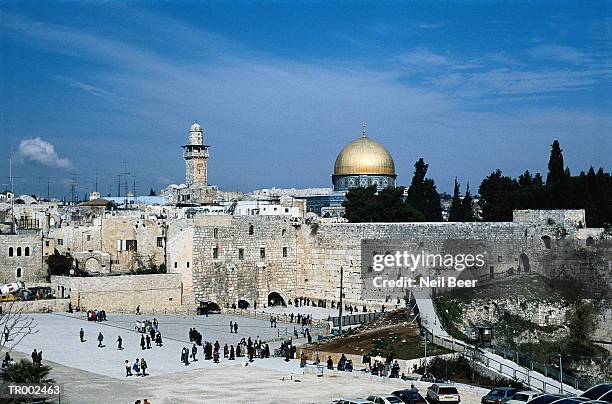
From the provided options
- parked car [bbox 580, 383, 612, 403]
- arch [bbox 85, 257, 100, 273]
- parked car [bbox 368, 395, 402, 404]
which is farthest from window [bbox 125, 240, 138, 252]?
parked car [bbox 580, 383, 612, 403]

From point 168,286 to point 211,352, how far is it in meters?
12.1

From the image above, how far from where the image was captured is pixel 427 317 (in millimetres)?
29641

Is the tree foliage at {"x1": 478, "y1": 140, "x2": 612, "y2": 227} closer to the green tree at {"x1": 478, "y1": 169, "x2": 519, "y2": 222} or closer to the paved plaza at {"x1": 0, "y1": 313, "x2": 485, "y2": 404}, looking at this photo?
the green tree at {"x1": 478, "y1": 169, "x2": 519, "y2": 222}

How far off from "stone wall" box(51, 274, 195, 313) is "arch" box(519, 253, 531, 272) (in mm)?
13585

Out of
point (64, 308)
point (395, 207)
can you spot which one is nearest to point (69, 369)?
point (64, 308)

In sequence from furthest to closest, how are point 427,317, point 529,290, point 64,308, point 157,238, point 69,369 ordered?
1. point 157,238
2. point 529,290
3. point 64,308
4. point 427,317
5. point 69,369

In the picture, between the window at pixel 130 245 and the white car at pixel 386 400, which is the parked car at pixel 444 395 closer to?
the white car at pixel 386 400

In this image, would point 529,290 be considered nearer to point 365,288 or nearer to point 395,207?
point 365,288

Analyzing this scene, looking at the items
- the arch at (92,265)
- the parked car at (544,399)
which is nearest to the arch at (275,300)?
the arch at (92,265)

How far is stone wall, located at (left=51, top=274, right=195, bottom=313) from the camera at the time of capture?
3428cm

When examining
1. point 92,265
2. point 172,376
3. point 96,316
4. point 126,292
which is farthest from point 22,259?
point 172,376

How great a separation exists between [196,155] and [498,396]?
42185 mm

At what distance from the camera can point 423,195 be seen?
54.2 meters

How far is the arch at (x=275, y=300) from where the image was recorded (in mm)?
40156
